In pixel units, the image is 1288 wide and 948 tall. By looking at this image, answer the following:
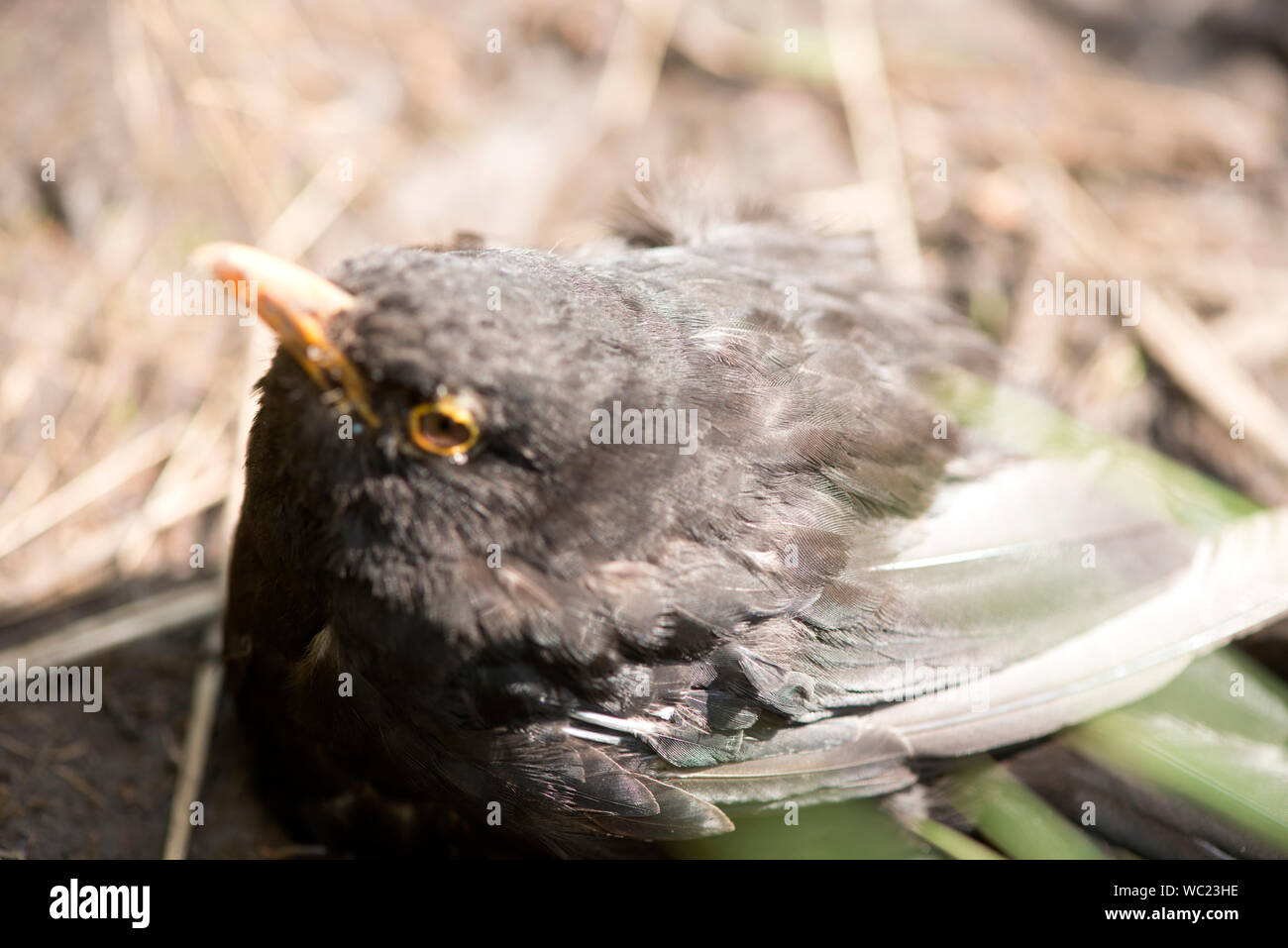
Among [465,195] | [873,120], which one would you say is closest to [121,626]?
[465,195]

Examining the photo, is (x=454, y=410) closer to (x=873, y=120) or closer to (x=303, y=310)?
(x=303, y=310)

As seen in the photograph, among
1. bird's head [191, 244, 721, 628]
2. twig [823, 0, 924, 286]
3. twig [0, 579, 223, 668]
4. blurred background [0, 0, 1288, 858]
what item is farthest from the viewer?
twig [823, 0, 924, 286]

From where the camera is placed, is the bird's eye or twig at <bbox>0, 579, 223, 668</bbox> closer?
the bird's eye

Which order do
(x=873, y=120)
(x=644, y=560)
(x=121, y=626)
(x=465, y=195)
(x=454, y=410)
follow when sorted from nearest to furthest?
(x=454, y=410) < (x=644, y=560) < (x=121, y=626) < (x=465, y=195) < (x=873, y=120)

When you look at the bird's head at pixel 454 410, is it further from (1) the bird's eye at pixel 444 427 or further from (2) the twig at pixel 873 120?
(2) the twig at pixel 873 120

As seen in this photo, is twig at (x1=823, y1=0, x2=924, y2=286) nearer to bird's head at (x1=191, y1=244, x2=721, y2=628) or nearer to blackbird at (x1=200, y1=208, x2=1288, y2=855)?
blackbird at (x1=200, y1=208, x2=1288, y2=855)

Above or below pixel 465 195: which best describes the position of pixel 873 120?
above

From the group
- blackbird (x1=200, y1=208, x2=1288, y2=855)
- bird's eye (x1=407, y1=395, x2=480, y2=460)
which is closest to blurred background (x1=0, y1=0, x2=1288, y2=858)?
blackbird (x1=200, y1=208, x2=1288, y2=855)
